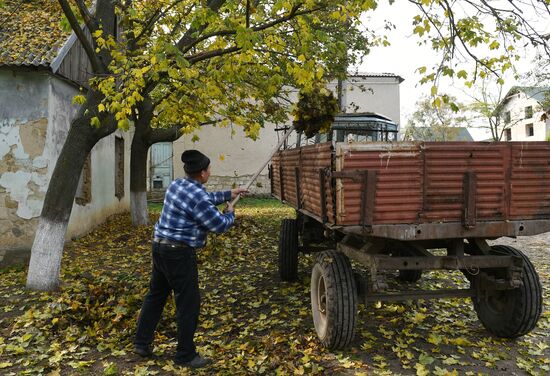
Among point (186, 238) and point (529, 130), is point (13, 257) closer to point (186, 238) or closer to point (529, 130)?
point (186, 238)

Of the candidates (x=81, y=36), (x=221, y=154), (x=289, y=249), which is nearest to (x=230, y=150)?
(x=221, y=154)

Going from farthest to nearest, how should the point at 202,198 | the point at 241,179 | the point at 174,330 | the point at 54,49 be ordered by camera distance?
the point at 241,179 < the point at 54,49 < the point at 174,330 < the point at 202,198

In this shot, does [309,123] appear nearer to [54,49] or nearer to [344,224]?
[344,224]

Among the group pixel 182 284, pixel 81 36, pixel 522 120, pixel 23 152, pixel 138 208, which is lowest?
pixel 182 284

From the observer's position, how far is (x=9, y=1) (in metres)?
10.6

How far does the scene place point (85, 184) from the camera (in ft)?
37.4

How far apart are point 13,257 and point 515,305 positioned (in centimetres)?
816

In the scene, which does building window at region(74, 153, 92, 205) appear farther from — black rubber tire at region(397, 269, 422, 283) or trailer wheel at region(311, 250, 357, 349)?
trailer wheel at region(311, 250, 357, 349)

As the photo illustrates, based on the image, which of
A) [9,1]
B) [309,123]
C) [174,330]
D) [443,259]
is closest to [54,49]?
[9,1]

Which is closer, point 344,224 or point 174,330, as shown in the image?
point 344,224

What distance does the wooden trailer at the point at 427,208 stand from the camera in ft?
11.7

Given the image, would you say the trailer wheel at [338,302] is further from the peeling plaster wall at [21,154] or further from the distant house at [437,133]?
the distant house at [437,133]

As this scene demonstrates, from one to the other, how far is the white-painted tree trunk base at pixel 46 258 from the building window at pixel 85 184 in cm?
480

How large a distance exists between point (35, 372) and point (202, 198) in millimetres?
2147
